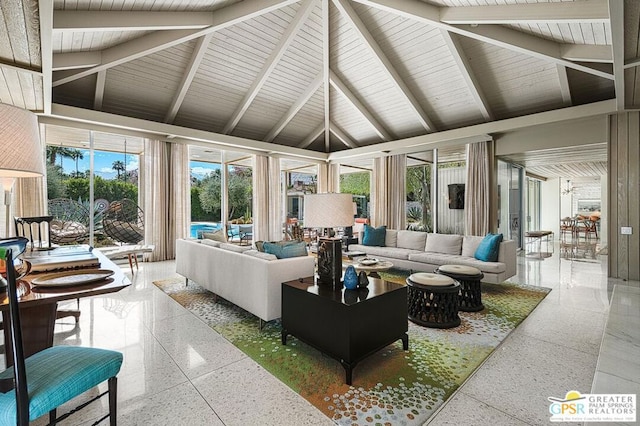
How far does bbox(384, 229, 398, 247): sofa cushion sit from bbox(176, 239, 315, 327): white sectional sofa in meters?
3.51

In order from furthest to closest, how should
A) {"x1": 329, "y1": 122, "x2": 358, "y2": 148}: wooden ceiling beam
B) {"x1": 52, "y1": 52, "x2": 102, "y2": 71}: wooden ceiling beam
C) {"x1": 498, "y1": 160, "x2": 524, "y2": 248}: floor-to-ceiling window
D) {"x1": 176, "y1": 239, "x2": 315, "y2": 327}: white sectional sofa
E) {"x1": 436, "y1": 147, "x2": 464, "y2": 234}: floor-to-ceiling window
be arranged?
{"x1": 329, "y1": 122, "x2": 358, "y2": 148}: wooden ceiling beam
{"x1": 436, "y1": 147, "x2": 464, "y2": 234}: floor-to-ceiling window
{"x1": 498, "y1": 160, "x2": 524, "y2": 248}: floor-to-ceiling window
{"x1": 52, "y1": 52, "x2": 102, "y2": 71}: wooden ceiling beam
{"x1": 176, "y1": 239, "x2": 315, "y2": 327}: white sectional sofa

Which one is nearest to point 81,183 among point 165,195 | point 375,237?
point 165,195

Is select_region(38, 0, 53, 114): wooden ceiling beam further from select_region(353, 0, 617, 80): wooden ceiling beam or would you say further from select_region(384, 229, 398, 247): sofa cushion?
select_region(384, 229, 398, 247): sofa cushion

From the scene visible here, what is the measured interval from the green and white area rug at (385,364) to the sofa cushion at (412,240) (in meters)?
2.28

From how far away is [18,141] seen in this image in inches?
55.3

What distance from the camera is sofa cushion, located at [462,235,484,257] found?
5.08m

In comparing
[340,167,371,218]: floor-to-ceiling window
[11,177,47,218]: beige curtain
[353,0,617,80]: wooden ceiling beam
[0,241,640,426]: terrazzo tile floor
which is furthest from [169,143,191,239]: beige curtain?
[340,167,371,218]: floor-to-ceiling window

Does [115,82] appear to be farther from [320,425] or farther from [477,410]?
[477,410]

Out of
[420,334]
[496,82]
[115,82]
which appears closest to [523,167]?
[496,82]

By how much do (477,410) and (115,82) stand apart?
22.7ft

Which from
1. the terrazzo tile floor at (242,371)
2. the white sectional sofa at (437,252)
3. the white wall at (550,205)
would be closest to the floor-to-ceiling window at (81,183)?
the terrazzo tile floor at (242,371)

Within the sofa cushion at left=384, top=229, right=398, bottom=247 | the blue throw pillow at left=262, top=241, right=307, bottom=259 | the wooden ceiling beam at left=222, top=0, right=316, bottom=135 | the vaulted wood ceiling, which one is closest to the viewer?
the blue throw pillow at left=262, top=241, right=307, bottom=259

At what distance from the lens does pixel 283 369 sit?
2.29 m

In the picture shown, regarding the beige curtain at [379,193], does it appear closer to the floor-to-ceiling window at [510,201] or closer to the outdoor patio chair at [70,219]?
the floor-to-ceiling window at [510,201]
